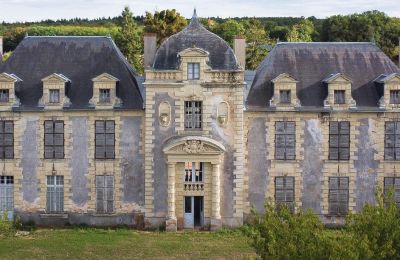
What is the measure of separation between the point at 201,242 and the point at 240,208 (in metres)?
4.07

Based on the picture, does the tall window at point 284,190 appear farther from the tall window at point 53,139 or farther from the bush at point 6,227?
the bush at point 6,227

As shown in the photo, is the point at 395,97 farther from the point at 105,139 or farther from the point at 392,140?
the point at 105,139

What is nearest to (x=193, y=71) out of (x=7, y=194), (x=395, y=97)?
(x=395, y=97)

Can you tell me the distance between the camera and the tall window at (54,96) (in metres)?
41.5

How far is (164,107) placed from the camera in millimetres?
40812

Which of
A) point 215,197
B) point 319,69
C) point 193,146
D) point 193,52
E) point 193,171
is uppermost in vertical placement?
point 193,52

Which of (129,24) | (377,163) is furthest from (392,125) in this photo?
(129,24)

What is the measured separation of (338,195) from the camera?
41625 millimetres

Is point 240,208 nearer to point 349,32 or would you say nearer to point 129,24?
point 129,24

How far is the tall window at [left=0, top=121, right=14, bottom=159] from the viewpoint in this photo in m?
41.6

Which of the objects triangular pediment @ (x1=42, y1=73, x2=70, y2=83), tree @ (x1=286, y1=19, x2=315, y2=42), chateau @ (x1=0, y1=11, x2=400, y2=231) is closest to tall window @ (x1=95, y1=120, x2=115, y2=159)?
chateau @ (x1=0, y1=11, x2=400, y2=231)

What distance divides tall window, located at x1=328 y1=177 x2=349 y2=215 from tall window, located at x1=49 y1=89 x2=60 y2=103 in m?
15.4

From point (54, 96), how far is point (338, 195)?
1625 centimetres

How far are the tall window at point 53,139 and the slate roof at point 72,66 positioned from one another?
132 centimetres
